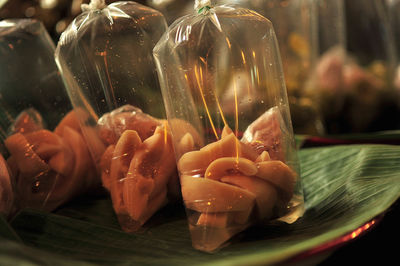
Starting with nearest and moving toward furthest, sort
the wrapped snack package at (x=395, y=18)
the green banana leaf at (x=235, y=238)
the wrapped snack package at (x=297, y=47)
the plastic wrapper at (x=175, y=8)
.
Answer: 1. the green banana leaf at (x=235, y=238)
2. the wrapped snack package at (x=297, y=47)
3. the plastic wrapper at (x=175, y=8)
4. the wrapped snack package at (x=395, y=18)

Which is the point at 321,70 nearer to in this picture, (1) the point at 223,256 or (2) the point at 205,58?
(2) the point at 205,58

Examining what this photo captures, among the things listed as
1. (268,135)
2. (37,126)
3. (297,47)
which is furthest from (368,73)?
(37,126)

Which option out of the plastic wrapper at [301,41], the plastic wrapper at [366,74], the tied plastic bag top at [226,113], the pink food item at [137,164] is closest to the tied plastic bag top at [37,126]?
the pink food item at [137,164]

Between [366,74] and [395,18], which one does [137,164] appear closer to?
[366,74]

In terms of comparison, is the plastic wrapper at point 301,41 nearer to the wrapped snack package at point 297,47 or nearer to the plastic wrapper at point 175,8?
the wrapped snack package at point 297,47

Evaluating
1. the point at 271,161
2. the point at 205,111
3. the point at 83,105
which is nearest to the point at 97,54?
the point at 83,105

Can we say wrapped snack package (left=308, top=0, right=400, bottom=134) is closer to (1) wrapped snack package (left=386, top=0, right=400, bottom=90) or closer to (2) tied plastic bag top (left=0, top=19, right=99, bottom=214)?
(1) wrapped snack package (left=386, top=0, right=400, bottom=90)

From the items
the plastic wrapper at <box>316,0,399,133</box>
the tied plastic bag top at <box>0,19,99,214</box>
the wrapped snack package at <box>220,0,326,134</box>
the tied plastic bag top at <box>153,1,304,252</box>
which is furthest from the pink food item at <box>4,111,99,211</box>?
the plastic wrapper at <box>316,0,399,133</box>

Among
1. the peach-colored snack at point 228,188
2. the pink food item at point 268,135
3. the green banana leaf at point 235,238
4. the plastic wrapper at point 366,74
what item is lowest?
the plastic wrapper at point 366,74
